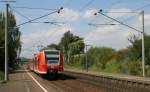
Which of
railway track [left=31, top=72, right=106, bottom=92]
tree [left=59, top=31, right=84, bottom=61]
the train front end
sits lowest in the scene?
railway track [left=31, top=72, right=106, bottom=92]

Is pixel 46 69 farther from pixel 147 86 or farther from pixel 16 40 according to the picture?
pixel 16 40

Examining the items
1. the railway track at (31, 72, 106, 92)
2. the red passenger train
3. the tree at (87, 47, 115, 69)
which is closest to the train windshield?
the red passenger train

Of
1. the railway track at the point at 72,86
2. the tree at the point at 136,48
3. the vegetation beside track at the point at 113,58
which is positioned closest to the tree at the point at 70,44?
the vegetation beside track at the point at 113,58

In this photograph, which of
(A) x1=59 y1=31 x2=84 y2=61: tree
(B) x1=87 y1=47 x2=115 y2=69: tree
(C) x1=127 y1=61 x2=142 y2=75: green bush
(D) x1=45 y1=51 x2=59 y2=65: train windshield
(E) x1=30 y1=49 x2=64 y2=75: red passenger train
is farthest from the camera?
(A) x1=59 y1=31 x2=84 y2=61: tree

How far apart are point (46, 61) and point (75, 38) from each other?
119 metres

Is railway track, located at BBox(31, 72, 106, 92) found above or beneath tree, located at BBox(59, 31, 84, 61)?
beneath

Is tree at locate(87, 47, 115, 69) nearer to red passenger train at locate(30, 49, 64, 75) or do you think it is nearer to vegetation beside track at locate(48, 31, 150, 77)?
vegetation beside track at locate(48, 31, 150, 77)

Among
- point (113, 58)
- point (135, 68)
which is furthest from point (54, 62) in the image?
point (113, 58)

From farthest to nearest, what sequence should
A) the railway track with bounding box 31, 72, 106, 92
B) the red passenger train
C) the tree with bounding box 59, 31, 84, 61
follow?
1. the tree with bounding box 59, 31, 84, 61
2. the red passenger train
3. the railway track with bounding box 31, 72, 106, 92

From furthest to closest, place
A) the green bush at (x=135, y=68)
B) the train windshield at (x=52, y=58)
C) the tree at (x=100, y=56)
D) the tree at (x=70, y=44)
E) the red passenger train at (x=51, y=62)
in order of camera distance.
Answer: the tree at (x=70, y=44)
the tree at (x=100, y=56)
the green bush at (x=135, y=68)
the train windshield at (x=52, y=58)
the red passenger train at (x=51, y=62)

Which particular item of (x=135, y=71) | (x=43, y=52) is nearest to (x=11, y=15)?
(x=135, y=71)

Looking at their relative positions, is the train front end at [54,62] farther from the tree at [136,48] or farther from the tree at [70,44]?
the tree at [70,44]

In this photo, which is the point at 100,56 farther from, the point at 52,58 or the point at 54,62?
the point at 54,62

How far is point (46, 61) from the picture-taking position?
4550 centimetres
